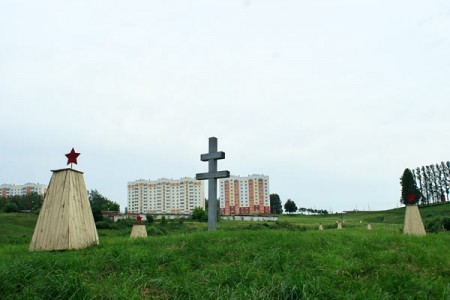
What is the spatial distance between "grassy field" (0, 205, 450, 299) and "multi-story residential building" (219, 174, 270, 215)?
379ft

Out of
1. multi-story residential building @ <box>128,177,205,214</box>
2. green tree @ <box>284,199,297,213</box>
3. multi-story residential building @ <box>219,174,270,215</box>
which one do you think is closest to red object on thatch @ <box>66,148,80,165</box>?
green tree @ <box>284,199,297,213</box>

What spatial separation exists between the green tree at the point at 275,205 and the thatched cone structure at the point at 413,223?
115 meters

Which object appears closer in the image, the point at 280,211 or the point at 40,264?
the point at 40,264

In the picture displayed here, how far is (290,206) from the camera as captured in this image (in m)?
117

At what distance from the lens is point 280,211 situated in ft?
409

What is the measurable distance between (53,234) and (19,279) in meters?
3.46

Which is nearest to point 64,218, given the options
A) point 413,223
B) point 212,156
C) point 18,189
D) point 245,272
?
point 245,272

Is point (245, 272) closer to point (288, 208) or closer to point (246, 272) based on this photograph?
point (246, 272)

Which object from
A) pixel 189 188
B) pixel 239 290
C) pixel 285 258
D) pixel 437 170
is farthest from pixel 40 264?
pixel 189 188

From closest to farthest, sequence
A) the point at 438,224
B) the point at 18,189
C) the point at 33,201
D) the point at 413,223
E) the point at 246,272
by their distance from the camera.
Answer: the point at 246,272
the point at 413,223
the point at 438,224
the point at 33,201
the point at 18,189

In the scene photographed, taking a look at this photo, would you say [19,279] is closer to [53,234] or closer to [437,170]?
[53,234]

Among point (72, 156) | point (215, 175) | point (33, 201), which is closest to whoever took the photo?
point (72, 156)

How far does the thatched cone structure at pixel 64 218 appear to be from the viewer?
26.9ft

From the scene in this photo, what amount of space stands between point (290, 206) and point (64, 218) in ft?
369
